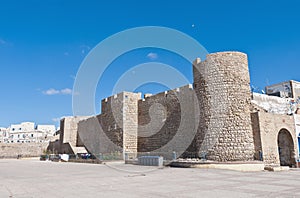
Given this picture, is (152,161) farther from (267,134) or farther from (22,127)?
(22,127)

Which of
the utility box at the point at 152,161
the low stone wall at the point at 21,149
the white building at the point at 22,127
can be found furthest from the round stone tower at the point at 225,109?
the white building at the point at 22,127

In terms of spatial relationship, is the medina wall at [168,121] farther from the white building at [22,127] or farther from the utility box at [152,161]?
the white building at [22,127]

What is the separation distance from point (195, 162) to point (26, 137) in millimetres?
62788

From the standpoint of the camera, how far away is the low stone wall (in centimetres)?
3431

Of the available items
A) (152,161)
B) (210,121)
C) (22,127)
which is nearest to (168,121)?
(152,161)

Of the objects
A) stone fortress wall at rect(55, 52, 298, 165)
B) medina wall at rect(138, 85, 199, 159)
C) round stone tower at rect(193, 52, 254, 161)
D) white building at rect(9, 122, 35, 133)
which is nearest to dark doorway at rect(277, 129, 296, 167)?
stone fortress wall at rect(55, 52, 298, 165)

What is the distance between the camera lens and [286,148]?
15.1 metres

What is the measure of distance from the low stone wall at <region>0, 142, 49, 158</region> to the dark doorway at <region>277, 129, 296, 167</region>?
31.5 meters

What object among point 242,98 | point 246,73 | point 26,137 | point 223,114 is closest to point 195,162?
point 223,114

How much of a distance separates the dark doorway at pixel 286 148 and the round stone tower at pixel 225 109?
361 cm

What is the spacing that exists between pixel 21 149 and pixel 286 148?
32625 millimetres

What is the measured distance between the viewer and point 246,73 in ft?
45.2

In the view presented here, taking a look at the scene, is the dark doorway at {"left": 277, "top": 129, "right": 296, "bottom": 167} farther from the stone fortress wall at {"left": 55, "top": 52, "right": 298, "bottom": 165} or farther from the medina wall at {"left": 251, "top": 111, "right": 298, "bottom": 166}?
the medina wall at {"left": 251, "top": 111, "right": 298, "bottom": 166}

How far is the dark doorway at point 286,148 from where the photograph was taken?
14.7 m
